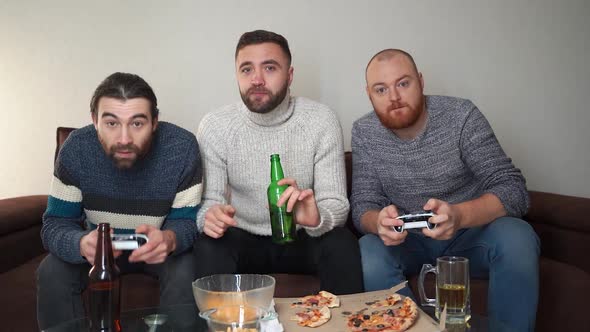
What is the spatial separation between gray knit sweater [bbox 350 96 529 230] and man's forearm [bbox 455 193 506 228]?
0.05 metres

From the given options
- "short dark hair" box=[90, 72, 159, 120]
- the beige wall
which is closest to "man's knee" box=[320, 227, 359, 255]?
"short dark hair" box=[90, 72, 159, 120]

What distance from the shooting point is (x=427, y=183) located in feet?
6.16

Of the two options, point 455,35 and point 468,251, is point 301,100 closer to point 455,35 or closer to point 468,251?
point 468,251

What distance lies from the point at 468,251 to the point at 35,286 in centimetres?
136

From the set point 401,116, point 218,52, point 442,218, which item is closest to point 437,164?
point 401,116

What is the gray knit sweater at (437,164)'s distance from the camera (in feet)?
5.98

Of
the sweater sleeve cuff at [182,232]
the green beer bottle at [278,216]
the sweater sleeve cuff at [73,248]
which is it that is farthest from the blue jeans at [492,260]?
the sweater sleeve cuff at [73,248]

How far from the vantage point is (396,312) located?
118 centimetres

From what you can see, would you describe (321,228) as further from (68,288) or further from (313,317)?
(68,288)

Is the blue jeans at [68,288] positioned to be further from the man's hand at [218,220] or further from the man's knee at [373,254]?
the man's knee at [373,254]

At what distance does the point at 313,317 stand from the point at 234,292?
0.20m

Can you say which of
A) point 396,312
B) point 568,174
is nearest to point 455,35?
point 568,174

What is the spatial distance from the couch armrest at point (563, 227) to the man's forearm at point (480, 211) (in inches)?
12.6

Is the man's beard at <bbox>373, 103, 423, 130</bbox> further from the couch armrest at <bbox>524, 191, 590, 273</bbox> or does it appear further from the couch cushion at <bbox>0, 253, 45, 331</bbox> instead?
the couch cushion at <bbox>0, 253, 45, 331</bbox>
